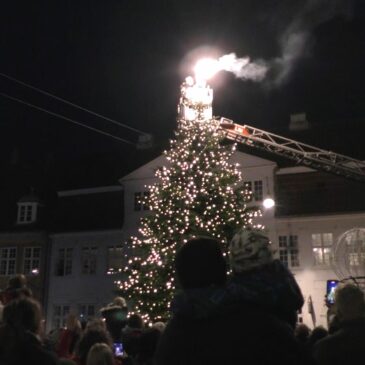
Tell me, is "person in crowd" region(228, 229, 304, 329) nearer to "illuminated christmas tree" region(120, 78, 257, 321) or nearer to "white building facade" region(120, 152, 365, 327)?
"illuminated christmas tree" region(120, 78, 257, 321)

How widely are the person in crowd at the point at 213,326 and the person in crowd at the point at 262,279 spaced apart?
0.17 feet

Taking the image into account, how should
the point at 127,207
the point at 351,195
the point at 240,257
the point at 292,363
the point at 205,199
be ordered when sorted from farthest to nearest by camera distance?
the point at 127,207
the point at 351,195
the point at 205,199
the point at 240,257
the point at 292,363

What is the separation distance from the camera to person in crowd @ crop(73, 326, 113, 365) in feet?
18.8

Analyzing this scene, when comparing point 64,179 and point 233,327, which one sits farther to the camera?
point 64,179

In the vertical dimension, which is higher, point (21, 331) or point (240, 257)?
point (240, 257)

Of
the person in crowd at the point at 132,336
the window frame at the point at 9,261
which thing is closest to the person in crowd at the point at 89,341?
the person in crowd at the point at 132,336

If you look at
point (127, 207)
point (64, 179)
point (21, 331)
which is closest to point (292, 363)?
point (21, 331)

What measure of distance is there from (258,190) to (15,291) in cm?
2287

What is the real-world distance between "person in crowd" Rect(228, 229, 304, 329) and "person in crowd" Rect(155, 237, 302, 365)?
51 millimetres

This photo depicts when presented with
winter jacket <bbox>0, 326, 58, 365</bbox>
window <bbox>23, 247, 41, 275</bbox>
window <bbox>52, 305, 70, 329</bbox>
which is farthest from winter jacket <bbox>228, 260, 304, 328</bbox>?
window <bbox>23, 247, 41, 275</bbox>

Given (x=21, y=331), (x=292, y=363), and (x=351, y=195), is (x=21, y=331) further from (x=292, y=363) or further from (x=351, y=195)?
(x=351, y=195)

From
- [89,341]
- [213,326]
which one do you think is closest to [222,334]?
[213,326]

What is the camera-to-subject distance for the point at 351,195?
2614 cm

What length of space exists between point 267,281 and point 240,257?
21cm
